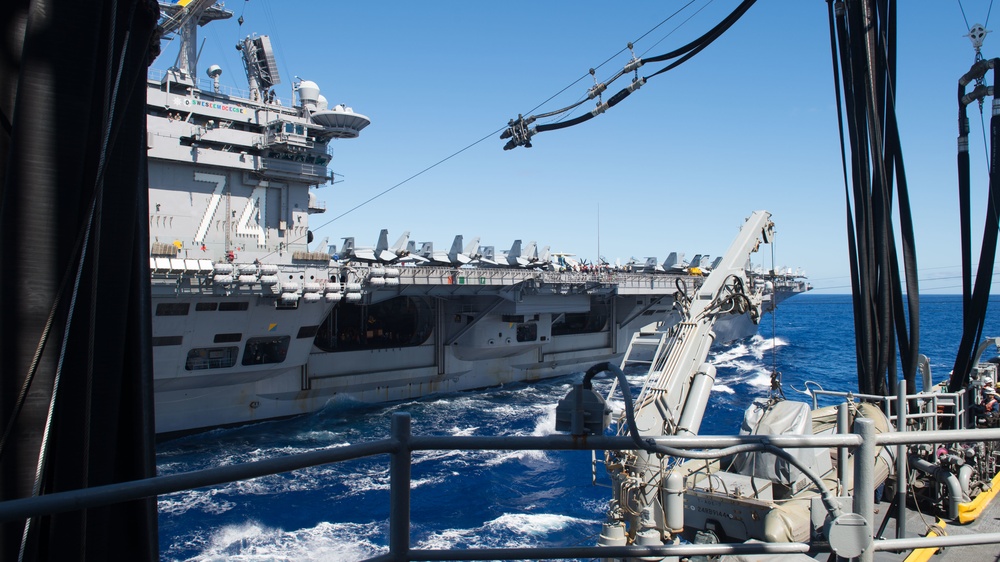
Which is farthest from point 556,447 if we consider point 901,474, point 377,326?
point 377,326

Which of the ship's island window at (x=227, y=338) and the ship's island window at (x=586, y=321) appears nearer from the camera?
the ship's island window at (x=227, y=338)

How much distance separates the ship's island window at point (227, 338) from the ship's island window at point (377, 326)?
4.35 metres

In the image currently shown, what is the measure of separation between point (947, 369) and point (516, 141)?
130 feet

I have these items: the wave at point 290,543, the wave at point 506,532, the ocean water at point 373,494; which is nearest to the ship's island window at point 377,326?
the ocean water at point 373,494

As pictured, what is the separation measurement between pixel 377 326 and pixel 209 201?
325 inches

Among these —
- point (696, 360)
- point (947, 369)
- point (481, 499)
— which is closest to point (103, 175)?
point (696, 360)

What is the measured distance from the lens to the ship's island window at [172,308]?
64.1 ft

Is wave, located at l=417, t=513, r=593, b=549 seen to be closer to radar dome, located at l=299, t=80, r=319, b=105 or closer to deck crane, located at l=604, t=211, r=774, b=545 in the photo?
deck crane, located at l=604, t=211, r=774, b=545

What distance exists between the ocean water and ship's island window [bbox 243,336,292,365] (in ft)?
7.69

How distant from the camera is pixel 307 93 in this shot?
89.2 feet

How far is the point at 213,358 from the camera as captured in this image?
2134 cm

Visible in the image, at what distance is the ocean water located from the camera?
13.7 metres

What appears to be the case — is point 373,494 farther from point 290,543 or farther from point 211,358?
point 211,358

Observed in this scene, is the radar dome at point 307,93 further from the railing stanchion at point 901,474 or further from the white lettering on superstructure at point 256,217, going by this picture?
the railing stanchion at point 901,474
